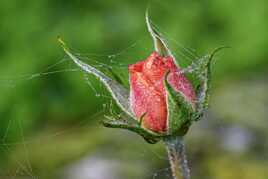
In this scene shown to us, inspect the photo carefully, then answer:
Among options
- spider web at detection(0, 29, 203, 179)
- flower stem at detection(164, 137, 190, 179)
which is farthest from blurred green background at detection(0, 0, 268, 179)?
flower stem at detection(164, 137, 190, 179)

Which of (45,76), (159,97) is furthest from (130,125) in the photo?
(45,76)

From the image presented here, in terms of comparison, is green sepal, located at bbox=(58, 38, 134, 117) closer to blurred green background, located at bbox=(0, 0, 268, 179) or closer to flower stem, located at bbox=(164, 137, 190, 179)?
→ flower stem, located at bbox=(164, 137, 190, 179)

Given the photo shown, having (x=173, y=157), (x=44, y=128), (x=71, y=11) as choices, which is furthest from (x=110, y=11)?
(x=173, y=157)

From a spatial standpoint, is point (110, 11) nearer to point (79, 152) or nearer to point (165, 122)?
point (79, 152)

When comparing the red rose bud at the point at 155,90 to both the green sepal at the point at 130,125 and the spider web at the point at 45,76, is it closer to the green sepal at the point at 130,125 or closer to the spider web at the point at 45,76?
the green sepal at the point at 130,125

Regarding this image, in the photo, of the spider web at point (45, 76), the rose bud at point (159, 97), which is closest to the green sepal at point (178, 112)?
the rose bud at point (159, 97)

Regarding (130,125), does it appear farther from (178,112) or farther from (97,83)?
(97,83)

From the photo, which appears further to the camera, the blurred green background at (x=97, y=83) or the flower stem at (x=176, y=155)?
the blurred green background at (x=97, y=83)
